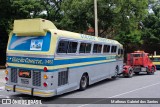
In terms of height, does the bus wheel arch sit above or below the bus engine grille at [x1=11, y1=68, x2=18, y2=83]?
below

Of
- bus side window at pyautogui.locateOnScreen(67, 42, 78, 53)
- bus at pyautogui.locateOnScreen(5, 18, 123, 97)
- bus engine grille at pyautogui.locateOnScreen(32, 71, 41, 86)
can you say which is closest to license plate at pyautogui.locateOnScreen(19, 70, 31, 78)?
bus at pyautogui.locateOnScreen(5, 18, 123, 97)

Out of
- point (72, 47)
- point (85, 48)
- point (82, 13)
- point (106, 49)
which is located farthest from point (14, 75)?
point (82, 13)

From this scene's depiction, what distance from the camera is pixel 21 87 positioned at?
37.9ft

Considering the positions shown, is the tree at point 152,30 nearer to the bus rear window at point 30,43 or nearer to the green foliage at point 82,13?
the green foliage at point 82,13

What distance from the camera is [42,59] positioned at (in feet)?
36.2

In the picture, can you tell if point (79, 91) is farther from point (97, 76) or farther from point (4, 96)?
point (4, 96)

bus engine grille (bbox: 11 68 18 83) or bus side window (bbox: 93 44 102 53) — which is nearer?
bus engine grille (bbox: 11 68 18 83)

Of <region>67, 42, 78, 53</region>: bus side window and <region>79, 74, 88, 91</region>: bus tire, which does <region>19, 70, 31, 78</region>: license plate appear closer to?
<region>67, 42, 78, 53</region>: bus side window

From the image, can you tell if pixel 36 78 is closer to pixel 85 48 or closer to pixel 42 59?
pixel 42 59

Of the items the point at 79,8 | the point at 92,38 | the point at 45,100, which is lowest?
the point at 45,100

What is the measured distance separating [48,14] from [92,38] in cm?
1977

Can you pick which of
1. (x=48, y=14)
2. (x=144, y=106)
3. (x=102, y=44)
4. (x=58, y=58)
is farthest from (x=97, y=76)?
(x=48, y=14)

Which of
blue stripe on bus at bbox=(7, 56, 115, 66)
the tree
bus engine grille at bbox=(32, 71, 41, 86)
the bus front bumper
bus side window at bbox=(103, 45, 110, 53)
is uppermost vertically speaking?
the tree

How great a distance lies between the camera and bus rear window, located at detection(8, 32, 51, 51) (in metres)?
11.2
